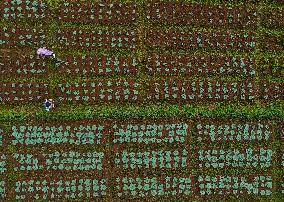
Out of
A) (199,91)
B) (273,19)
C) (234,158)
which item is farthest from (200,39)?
(234,158)

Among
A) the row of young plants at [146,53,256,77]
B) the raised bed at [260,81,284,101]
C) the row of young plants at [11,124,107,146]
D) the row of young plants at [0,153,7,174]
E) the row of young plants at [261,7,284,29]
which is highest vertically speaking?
the row of young plants at [261,7,284,29]

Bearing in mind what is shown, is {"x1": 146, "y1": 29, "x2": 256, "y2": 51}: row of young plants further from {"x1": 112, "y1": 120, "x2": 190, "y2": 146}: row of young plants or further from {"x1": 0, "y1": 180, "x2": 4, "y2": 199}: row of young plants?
{"x1": 0, "y1": 180, "x2": 4, "y2": 199}: row of young plants

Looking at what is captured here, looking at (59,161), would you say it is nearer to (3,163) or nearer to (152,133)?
(3,163)

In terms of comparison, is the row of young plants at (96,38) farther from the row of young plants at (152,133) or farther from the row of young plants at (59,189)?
the row of young plants at (59,189)

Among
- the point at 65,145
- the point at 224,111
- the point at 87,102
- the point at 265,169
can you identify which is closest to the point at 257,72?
the point at 224,111

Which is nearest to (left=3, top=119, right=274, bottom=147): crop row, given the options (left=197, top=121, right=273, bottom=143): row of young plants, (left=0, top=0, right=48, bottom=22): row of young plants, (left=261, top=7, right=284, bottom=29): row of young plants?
(left=197, top=121, right=273, bottom=143): row of young plants

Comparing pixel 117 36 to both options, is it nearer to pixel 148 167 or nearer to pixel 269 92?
pixel 148 167

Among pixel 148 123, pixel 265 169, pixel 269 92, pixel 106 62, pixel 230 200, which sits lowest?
pixel 230 200

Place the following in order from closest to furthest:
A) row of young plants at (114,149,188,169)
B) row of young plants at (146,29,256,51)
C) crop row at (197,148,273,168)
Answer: row of young plants at (114,149,188,169) < crop row at (197,148,273,168) < row of young plants at (146,29,256,51)
